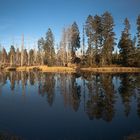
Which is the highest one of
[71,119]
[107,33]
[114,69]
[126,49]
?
[107,33]

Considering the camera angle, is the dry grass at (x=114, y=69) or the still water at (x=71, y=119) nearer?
the still water at (x=71, y=119)

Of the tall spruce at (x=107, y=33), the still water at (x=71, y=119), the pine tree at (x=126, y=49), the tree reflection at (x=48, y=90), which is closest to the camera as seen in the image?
the still water at (x=71, y=119)

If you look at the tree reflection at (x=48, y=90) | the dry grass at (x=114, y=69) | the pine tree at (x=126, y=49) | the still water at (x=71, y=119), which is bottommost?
the still water at (x=71, y=119)

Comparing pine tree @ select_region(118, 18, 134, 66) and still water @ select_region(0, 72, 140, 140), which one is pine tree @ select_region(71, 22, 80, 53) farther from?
still water @ select_region(0, 72, 140, 140)

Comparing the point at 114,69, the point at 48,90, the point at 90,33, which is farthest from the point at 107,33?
the point at 48,90

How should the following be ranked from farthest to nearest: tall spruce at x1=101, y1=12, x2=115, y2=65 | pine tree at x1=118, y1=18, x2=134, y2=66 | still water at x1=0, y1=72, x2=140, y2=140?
tall spruce at x1=101, y1=12, x2=115, y2=65 < pine tree at x1=118, y1=18, x2=134, y2=66 < still water at x1=0, y1=72, x2=140, y2=140

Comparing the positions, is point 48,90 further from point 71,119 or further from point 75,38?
point 75,38

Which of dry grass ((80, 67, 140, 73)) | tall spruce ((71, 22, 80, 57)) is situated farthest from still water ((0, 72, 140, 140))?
tall spruce ((71, 22, 80, 57))

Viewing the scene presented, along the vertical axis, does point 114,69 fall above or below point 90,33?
below

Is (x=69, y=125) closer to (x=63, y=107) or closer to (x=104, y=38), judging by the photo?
(x=63, y=107)

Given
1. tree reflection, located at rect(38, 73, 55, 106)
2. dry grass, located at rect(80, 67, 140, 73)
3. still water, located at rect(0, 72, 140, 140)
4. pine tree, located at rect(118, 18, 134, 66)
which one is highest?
pine tree, located at rect(118, 18, 134, 66)

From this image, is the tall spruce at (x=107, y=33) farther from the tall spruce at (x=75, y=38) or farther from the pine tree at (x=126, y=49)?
the tall spruce at (x=75, y=38)

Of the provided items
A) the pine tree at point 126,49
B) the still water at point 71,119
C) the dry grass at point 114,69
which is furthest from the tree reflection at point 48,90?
the pine tree at point 126,49

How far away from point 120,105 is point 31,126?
9469mm
